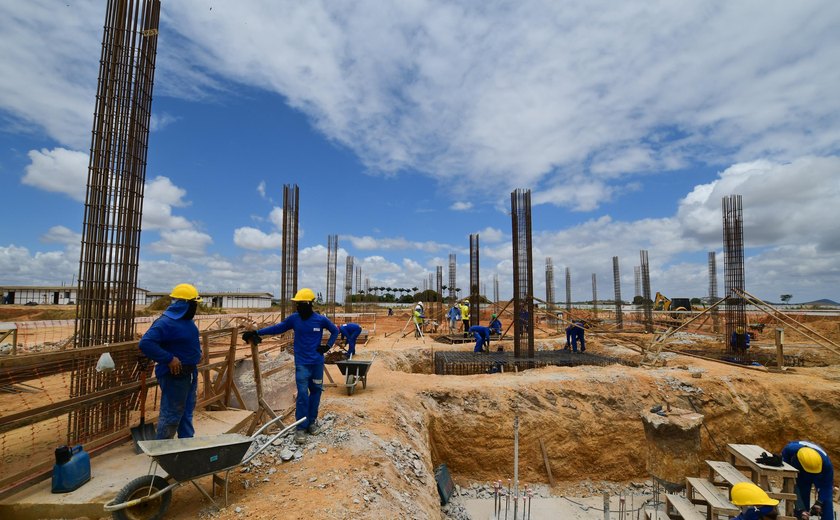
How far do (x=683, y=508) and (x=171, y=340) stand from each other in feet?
23.7

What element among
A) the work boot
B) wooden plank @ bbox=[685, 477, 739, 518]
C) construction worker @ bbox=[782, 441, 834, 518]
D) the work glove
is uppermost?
the work glove

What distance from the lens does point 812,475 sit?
508 centimetres

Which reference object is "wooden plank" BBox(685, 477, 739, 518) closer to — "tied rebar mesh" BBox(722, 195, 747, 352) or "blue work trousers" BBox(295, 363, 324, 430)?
"blue work trousers" BBox(295, 363, 324, 430)

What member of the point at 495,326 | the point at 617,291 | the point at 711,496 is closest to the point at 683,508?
the point at 711,496

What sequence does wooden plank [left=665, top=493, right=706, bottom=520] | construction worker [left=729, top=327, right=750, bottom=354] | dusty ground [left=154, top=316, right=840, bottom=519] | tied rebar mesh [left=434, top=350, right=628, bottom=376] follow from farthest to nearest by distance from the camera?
construction worker [left=729, top=327, right=750, bottom=354] < tied rebar mesh [left=434, top=350, right=628, bottom=376] < dusty ground [left=154, top=316, right=840, bottom=519] < wooden plank [left=665, top=493, right=706, bottom=520]

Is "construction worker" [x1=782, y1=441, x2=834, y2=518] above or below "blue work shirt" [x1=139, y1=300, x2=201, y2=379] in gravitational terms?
below

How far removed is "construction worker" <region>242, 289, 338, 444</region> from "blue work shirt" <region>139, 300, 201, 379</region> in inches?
36.0

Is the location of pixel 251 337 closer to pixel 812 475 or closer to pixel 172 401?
pixel 172 401

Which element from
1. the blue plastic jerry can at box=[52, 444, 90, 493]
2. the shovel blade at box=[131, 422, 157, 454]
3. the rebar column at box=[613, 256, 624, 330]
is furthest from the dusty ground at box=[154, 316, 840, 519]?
the rebar column at box=[613, 256, 624, 330]

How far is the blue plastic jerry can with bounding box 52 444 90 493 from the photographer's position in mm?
3016

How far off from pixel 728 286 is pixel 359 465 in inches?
545

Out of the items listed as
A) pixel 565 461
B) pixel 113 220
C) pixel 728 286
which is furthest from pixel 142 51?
pixel 728 286

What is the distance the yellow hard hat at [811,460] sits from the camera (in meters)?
→ 4.98

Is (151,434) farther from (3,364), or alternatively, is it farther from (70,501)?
(3,364)
